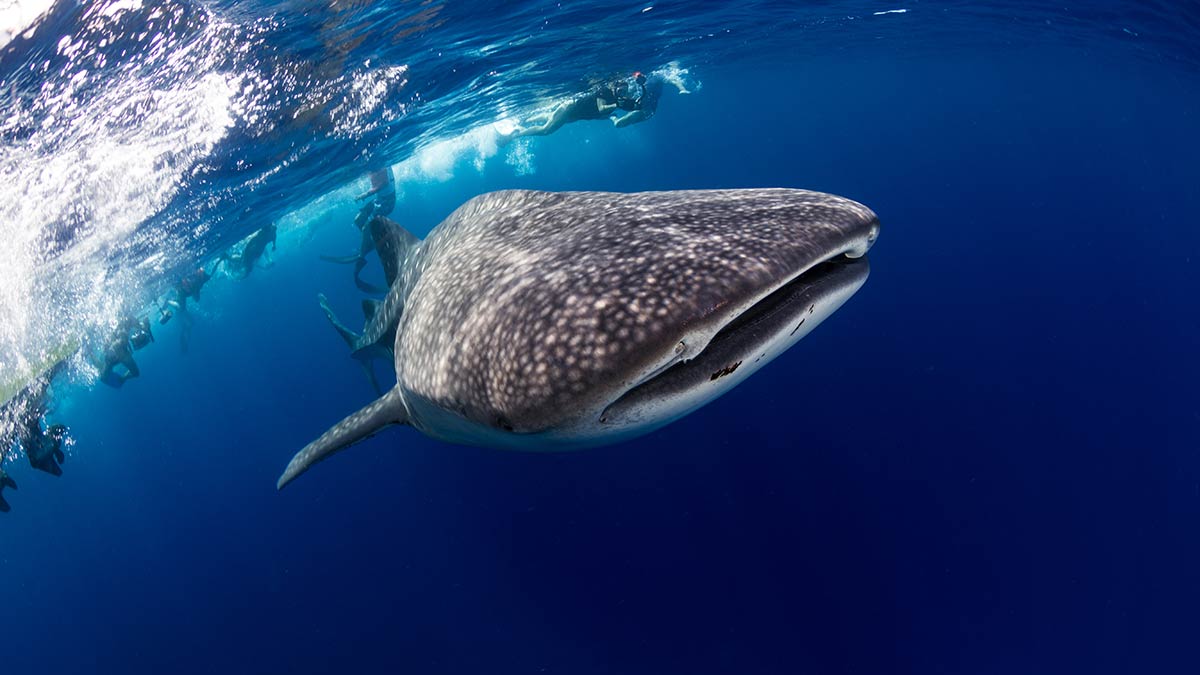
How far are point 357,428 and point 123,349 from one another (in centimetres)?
1964

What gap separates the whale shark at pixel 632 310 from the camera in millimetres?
1965

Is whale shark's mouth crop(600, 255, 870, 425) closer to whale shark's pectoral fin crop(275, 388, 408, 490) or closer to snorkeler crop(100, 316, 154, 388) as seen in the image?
whale shark's pectoral fin crop(275, 388, 408, 490)

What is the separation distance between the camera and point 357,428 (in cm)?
466

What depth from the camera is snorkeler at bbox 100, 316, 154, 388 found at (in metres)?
18.6

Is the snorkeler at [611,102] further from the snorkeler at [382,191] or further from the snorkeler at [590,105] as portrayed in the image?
the snorkeler at [382,191]

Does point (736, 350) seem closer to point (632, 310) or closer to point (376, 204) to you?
point (632, 310)

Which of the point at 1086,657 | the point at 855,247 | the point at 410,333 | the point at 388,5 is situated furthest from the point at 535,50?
the point at 1086,657

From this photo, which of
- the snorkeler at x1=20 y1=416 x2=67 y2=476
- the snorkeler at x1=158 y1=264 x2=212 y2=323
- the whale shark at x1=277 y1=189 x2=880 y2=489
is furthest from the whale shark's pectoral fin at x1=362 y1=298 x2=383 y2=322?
the snorkeler at x1=158 y1=264 x2=212 y2=323

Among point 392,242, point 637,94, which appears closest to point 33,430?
point 392,242

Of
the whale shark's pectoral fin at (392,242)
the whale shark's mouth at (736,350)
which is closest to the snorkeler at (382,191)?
the whale shark's pectoral fin at (392,242)

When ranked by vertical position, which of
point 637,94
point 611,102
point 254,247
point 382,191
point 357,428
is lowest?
point 254,247

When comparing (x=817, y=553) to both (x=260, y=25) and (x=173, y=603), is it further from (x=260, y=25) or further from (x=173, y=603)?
(x=173, y=603)

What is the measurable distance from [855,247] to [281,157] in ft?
51.7

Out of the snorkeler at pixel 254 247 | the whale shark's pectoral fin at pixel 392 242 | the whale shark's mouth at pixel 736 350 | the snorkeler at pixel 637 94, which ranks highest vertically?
the whale shark's mouth at pixel 736 350
